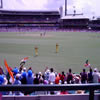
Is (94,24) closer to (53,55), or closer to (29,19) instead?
(29,19)

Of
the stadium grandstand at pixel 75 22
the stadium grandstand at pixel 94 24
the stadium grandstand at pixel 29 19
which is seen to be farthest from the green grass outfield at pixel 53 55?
the stadium grandstand at pixel 94 24

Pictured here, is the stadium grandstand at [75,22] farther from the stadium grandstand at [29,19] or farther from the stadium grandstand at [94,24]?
the stadium grandstand at [29,19]

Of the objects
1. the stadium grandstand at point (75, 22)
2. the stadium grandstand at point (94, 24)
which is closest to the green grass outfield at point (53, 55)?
the stadium grandstand at point (75, 22)

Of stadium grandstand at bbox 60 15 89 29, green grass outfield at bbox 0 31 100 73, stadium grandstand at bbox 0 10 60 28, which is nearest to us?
green grass outfield at bbox 0 31 100 73

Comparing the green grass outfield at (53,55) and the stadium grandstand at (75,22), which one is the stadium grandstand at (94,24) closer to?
the stadium grandstand at (75,22)

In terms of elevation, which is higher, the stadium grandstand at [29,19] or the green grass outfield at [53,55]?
the stadium grandstand at [29,19]

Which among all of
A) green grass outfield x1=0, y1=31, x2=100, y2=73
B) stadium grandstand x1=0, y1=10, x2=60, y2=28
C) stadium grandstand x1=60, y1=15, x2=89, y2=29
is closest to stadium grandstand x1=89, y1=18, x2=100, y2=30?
stadium grandstand x1=60, y1=15, x2=89, y2=29

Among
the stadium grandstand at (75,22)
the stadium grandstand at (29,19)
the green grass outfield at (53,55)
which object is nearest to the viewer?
the green grass outfield at (53,55)

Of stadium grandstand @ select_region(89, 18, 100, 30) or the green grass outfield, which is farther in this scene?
stadium grandstand @ select_region(89, 18, 100, 30)

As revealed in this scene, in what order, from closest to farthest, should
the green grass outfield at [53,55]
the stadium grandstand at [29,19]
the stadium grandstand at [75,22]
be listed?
the green grass outfield at [53,55] → the stadium grandstand at [29,19] → the stadium grandstand at [75,22]

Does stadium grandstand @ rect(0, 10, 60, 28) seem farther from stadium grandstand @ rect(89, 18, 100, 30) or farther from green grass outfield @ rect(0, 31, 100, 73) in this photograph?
green grass outfield @ rect(0, 31, 100, 73)

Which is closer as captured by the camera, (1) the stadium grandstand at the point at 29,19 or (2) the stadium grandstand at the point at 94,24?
(1) the stadium grandstand at the point at 29,19

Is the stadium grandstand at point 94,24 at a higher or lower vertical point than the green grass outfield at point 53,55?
higher

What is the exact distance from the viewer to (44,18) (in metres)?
81.4
